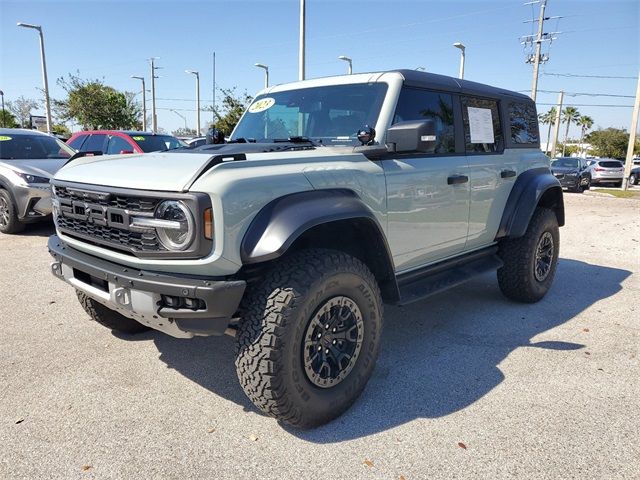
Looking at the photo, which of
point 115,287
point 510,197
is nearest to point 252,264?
point 115,287

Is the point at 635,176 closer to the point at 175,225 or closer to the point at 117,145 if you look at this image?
the point at 117,145

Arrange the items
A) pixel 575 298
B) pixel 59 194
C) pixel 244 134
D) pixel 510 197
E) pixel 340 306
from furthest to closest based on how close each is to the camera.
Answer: pixel 575 298 < pixel 510 197 < pixel 244 134 < pixel 59 194 < pixel 340 306

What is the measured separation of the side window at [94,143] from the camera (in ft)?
30.7

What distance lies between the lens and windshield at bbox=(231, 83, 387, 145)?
11.2 ft

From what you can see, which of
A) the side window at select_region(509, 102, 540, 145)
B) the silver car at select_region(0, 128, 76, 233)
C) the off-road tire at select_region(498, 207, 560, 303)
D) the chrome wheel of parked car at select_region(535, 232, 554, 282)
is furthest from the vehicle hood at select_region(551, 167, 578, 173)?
the silver car at select_region(0, 128, 76, 233)

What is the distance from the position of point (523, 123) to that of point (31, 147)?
25.6 ft

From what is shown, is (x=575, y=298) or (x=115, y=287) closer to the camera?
(x=115, y=287)

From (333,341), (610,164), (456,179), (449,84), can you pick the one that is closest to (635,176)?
(610,164)

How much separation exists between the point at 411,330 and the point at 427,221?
1.11m

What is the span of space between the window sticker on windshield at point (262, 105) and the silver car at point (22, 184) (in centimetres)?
471

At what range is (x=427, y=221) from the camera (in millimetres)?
3547

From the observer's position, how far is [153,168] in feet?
8.55

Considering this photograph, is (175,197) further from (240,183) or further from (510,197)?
(510,197)

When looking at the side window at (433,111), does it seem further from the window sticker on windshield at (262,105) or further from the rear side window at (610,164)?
the rear side window at (610,164)
